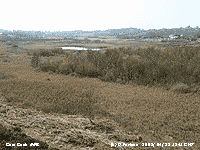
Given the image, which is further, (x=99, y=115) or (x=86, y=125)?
(x=99, y=115)

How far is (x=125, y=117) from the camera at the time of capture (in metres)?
7.62

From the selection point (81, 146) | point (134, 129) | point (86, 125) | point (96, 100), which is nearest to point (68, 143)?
point (81, 146)

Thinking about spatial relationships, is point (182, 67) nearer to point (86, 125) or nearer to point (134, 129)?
point (134, 129)

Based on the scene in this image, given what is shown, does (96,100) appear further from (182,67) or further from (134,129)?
(182,67)

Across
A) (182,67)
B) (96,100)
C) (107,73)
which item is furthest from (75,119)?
(182,67)

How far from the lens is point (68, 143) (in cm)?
548

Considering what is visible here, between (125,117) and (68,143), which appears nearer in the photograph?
(68,143)

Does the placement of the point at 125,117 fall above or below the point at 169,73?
below

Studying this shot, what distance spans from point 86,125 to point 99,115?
1267 millimetres

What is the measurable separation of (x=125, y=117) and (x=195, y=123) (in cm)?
264

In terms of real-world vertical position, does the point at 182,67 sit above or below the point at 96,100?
above

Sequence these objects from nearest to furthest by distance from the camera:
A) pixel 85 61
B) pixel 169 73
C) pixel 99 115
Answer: pixel 99 115
pixel 169 73
pixel 85 61

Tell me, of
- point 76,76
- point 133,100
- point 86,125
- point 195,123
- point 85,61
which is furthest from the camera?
point 85,61

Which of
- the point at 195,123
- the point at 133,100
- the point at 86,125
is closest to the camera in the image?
the point at 86,125
